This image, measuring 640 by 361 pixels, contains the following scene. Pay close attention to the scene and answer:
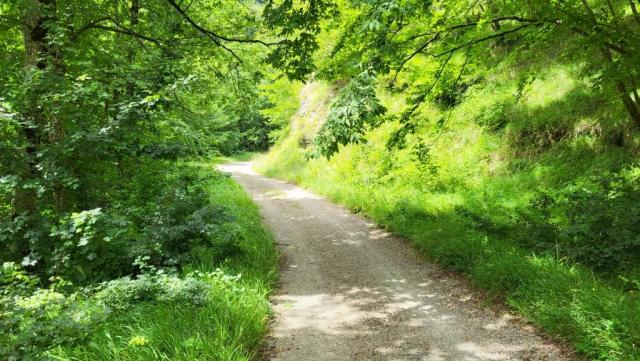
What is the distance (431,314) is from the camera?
18.6 ft

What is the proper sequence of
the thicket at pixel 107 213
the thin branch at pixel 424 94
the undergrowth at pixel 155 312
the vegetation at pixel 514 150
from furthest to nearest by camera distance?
the thin branch at pixel 424 94
the vegetation at pixel 514 150
the thicket at pixel 107 213
the undergrowth at pixel 155 312

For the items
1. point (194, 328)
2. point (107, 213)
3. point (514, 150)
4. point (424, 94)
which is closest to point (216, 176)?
point (107, 213)

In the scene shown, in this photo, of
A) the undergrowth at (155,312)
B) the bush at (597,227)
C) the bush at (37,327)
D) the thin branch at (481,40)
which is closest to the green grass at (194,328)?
the undergrowth at (155,312)

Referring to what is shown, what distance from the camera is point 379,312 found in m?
5.84

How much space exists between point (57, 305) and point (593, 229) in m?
7.09

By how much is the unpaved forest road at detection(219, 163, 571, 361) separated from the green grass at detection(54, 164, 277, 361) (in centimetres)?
36

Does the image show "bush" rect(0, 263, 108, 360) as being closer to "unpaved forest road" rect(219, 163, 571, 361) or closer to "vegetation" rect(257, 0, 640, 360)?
"unpaved forest road" rect(219, 163, 571, 361)

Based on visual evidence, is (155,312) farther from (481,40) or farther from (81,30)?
(481,40)

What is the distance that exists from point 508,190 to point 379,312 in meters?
5.58

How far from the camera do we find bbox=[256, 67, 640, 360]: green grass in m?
4.61

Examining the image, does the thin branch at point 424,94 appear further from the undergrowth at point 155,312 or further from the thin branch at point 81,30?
the thin branch at point 81,30

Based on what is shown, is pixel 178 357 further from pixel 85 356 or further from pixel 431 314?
pixel 431 314

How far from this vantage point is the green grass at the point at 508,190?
4609mm

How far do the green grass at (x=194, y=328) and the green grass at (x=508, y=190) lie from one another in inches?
135
